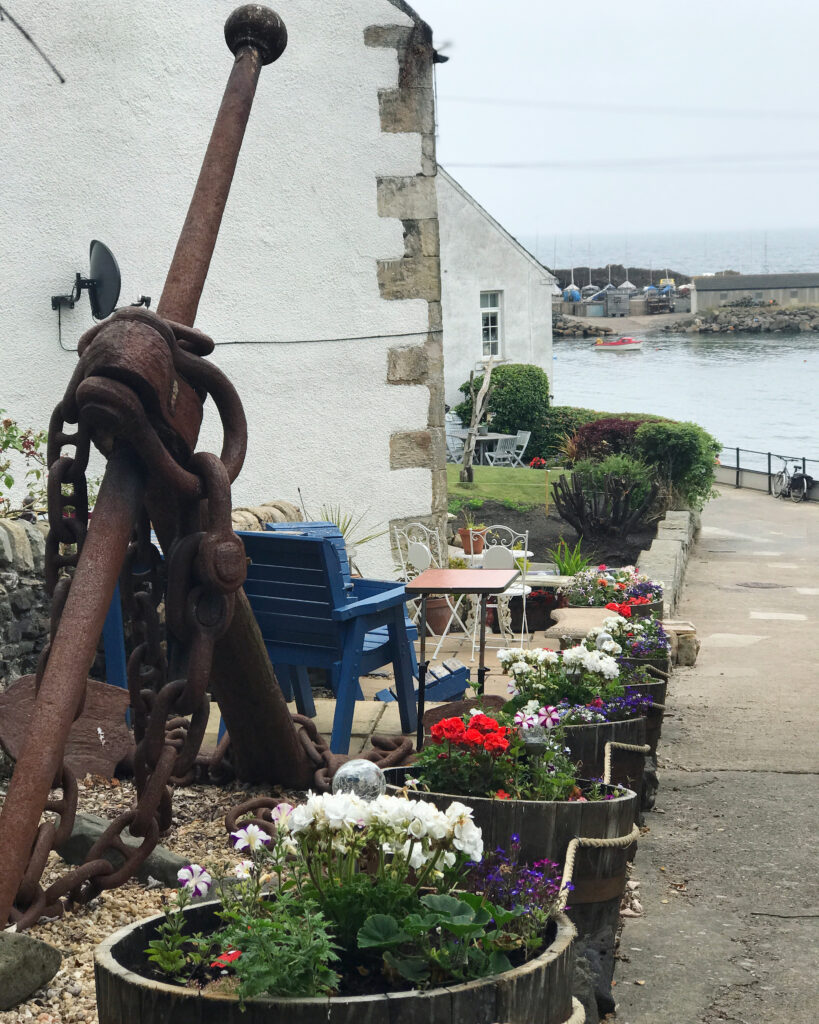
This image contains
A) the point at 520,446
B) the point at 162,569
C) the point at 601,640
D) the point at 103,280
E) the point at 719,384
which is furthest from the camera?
the point at 719,384

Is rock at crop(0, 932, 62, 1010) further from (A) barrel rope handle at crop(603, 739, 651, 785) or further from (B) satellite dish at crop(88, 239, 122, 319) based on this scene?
(B) satellite dish at crop(88, 239, 122, 319)

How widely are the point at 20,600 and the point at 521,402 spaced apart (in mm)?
27791

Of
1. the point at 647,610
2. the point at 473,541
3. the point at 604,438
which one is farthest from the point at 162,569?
the point at 604,438

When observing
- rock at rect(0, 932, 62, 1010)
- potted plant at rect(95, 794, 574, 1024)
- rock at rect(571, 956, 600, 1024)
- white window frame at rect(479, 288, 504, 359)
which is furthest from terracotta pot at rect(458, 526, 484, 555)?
white window frame at rect(479, 288, 504, 359)

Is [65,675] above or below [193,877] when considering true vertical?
above

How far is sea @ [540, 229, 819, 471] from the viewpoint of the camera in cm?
6425

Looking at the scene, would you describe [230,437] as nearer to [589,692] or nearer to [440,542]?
[589,692]

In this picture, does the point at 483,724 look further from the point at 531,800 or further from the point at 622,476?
the point at 622,476

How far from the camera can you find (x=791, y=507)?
24.6 m

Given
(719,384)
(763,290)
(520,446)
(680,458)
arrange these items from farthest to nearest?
(763,290) < (719,384) < (520,446) < (680,458)

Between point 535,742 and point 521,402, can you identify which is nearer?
point 535,742

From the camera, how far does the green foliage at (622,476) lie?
56.4ft

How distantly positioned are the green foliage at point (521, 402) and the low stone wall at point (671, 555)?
553 inches

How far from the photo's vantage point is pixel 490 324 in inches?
1465
